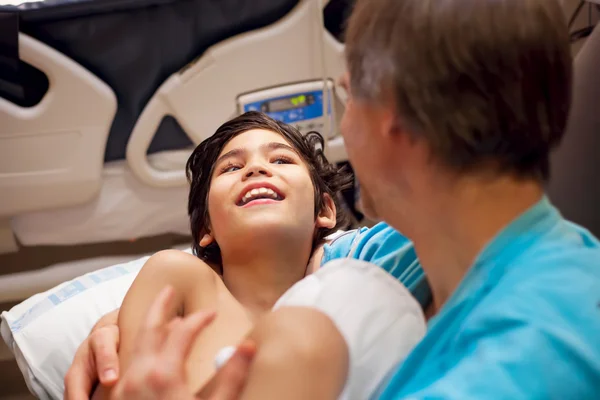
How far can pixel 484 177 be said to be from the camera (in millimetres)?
660

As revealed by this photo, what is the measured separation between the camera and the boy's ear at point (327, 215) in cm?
133

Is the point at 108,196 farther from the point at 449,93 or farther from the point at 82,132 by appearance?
the point at 449,93

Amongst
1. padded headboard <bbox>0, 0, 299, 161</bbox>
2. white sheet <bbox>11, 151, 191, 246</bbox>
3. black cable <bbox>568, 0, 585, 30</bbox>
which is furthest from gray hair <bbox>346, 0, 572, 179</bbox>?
black cable <bbox>568, 0, 585, 30</bbox>

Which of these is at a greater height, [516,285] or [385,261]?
[516,285]

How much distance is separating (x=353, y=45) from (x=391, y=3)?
0.06 metres

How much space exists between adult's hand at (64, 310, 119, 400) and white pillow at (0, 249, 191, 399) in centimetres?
33

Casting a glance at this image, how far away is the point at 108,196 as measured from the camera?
182 cm

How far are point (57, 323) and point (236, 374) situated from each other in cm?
84

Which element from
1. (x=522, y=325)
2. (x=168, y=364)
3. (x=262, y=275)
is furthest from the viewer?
(x=262, y=275)

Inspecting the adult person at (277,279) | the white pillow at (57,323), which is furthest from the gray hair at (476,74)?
the white pillow at (57,323)

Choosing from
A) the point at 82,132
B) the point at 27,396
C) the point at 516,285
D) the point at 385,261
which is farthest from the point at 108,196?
the point at 516,285

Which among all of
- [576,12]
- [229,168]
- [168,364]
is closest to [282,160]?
[229,168]

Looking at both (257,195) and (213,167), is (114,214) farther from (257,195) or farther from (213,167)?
(257,195)

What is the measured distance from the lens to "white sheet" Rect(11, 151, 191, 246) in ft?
5.89
